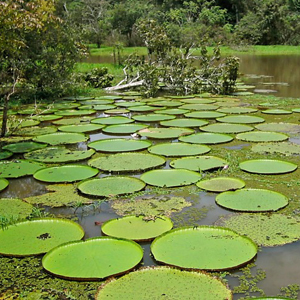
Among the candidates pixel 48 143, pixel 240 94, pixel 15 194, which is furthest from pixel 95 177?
pixel 240 94

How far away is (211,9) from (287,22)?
717 cm

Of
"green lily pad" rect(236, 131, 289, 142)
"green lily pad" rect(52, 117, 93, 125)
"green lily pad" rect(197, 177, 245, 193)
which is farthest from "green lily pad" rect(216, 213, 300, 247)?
"green lily pad" rect(52, 117, 93, 125)

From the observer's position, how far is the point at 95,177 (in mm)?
4730

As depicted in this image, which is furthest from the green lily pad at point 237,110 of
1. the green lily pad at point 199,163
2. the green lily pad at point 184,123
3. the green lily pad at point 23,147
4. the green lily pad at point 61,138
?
the green lily pad at point 23,147

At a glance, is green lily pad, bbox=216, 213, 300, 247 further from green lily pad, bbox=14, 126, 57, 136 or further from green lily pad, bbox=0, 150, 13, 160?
green lily pad, bbox=14, 126, 57, 136

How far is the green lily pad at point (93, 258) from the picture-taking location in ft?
8.98

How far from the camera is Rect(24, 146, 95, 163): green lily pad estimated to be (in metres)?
5.38

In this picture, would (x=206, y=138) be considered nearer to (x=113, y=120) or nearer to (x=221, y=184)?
(x=221, y=184)

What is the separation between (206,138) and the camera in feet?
20.5

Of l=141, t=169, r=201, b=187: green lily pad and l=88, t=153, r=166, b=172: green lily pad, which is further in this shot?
l=88, t=153, r=166, b=172: green lily pad

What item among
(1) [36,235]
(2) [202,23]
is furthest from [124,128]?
(2) [202,23]

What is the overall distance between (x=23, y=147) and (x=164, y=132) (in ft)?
7.22

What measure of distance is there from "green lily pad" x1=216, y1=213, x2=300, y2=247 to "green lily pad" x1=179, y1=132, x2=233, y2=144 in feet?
8.22

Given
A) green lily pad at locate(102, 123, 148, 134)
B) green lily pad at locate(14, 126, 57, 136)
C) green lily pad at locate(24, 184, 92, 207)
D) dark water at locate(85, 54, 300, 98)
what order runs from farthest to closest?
dark water at locate(85, 54, 300, 98)
green lily pad at locate(14, 126, 57, 136)
green lily pad at locate(102, 123, 148, 134)
green lily pad at locate(24, 184, 92, 207)
